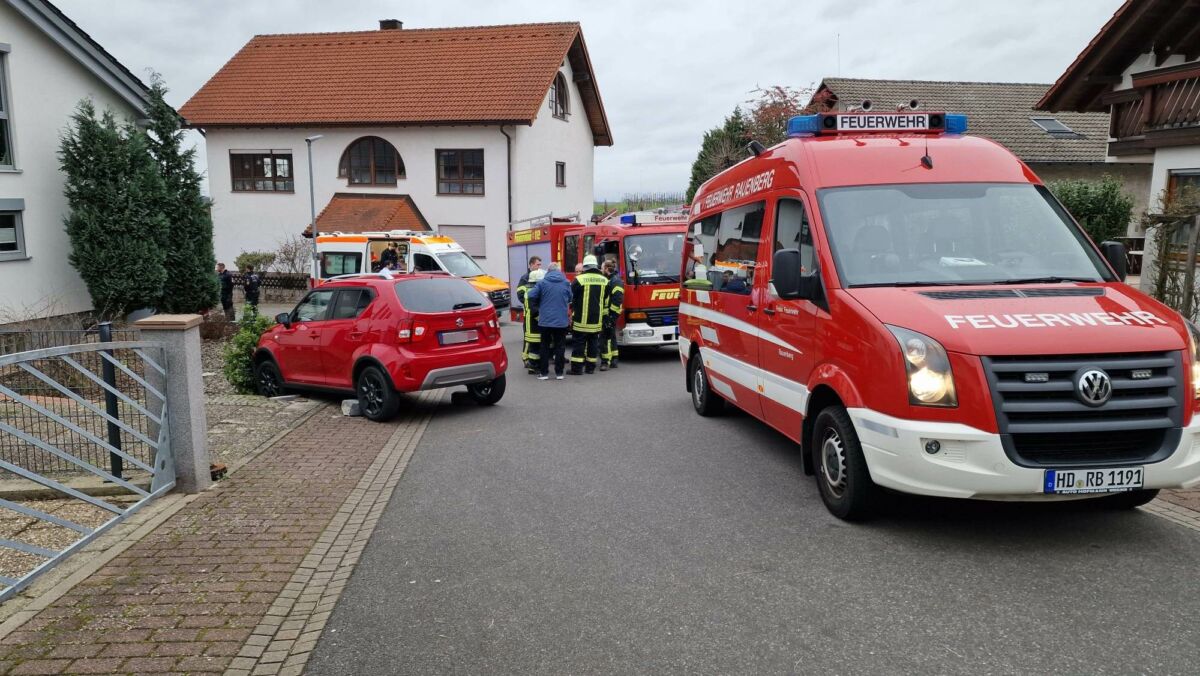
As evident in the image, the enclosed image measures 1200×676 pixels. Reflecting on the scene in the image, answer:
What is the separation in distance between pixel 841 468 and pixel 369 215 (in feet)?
90.3

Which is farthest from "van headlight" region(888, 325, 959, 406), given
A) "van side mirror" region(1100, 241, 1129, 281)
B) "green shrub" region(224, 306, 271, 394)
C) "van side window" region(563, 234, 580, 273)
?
"van side window" region(563, 234, 580, 273)

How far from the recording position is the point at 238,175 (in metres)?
33.3

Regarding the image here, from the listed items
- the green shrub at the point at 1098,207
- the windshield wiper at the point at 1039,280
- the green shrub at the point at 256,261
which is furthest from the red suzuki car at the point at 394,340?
the green shrub at the point at 256,261

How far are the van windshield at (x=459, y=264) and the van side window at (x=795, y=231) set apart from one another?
14.9 meters

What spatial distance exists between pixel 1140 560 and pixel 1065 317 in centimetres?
140

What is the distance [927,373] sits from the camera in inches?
191

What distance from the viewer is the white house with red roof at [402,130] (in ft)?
99.9

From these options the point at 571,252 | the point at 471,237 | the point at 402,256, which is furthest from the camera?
the point at 471,237

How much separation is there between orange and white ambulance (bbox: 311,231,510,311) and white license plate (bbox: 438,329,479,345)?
35.8 ft

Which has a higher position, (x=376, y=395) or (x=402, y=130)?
(x=402, y=130)

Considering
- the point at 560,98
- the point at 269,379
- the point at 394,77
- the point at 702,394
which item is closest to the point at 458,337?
the point at 702,394

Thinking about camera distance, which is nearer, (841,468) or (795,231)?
(841,468)

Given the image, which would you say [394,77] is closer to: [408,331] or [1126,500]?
[408,331]

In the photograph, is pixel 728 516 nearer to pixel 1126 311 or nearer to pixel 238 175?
pixel 1126 311
